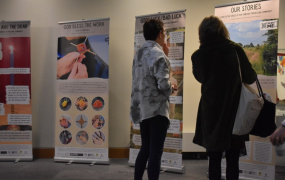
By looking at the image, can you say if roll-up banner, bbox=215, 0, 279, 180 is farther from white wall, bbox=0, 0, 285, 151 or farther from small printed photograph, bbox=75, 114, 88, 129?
small printed photograph, bbox=75, 114, 88, 129

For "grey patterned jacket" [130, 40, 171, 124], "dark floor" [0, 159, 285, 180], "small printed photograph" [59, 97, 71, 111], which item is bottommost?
"dark floor" [0, 159, 285, 180]

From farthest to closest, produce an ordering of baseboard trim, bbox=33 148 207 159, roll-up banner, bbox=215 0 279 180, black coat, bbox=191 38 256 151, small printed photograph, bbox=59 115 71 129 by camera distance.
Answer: baseboard trim, bbox=33 148 207 159 < small printed photograph, bbox=59 115 71 129 < roll-up banner, bbox=215 0 279 180 < black coat, bbox=191 38 256 151

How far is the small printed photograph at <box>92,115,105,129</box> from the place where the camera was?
3.65m

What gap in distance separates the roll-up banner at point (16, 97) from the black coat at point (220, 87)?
8.72 feet

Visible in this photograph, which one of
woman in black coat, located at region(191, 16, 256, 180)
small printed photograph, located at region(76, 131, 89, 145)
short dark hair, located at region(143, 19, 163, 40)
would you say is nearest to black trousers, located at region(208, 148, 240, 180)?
woman in black coat, located at region(191, 16, 256, 180)

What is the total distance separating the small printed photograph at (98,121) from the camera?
12.0 feet

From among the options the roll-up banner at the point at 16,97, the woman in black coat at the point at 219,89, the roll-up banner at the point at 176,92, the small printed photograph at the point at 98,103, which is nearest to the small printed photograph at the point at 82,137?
the small printed photograph at the point at 98,103

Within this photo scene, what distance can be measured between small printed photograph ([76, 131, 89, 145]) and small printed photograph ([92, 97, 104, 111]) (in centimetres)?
34

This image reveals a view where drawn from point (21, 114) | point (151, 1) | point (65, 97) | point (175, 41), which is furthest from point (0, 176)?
point (151, 1)

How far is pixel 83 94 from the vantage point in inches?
145

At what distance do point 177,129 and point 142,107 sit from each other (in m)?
1.29

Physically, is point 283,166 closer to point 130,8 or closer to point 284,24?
point 284,24

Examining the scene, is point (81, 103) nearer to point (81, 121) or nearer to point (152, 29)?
point (81, 121)

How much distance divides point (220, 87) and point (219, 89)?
0.5 inches
